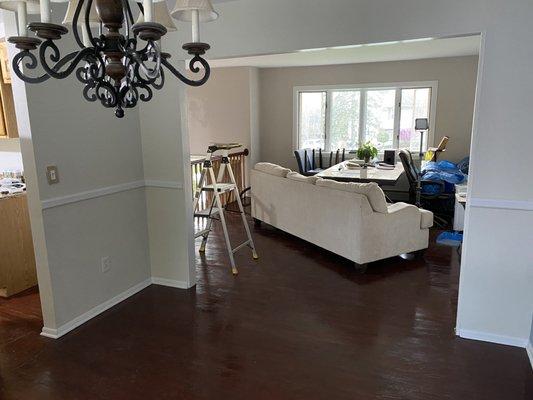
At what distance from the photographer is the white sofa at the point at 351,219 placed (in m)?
3.80

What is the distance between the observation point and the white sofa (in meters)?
3.80

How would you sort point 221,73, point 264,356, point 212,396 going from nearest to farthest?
point 212,396
point 264,356
point 221,73

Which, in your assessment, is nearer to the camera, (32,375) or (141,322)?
(32,375)

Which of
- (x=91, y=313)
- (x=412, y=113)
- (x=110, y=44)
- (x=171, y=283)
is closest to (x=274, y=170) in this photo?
(x=171, y=283)

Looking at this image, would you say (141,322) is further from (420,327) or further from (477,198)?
(477,198)

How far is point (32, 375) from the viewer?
2.37 meters

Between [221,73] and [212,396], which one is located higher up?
[221,73]

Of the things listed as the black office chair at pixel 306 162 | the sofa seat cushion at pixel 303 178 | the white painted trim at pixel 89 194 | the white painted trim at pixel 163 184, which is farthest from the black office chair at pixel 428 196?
the white painted trim at pixel 89 194

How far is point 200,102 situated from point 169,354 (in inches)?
238

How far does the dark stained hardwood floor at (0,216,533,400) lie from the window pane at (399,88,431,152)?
3.93m

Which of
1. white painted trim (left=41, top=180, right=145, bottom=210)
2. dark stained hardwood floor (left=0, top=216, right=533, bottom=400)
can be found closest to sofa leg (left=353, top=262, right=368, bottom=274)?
dark stained hardwood floor (left=0, top=216, right=533, bottom=400)

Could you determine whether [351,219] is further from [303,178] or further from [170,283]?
[170,283]

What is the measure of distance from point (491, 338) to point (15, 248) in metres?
3.82

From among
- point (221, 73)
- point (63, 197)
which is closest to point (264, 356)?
point (63, 197)
